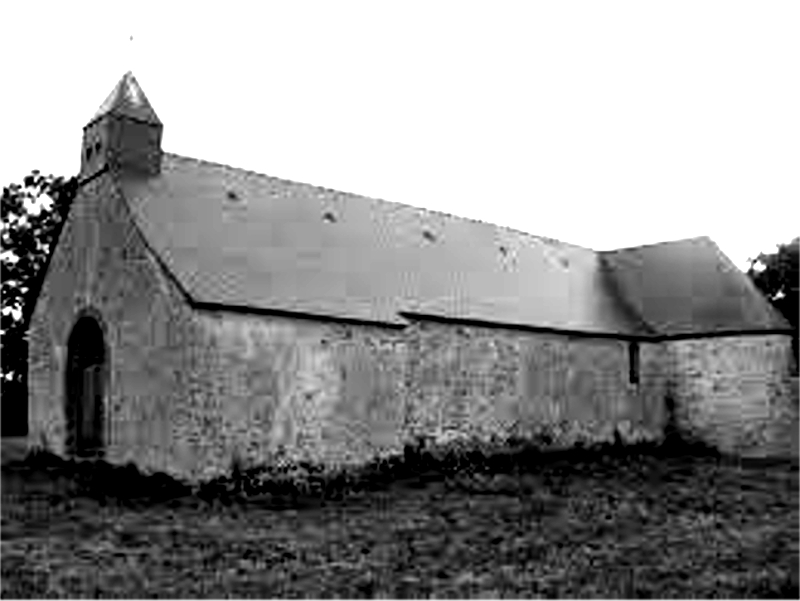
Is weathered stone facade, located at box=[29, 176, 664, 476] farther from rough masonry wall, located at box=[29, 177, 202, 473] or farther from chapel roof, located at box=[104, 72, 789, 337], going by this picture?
chapel roof, located at box=[104, 72, 789, 337]

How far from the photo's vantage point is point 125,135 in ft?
76.4

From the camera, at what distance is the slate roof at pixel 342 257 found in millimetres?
21656

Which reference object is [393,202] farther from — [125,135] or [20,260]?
[20,260]

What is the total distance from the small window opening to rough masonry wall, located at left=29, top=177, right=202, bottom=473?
14.1m

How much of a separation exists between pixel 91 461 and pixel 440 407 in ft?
25.4

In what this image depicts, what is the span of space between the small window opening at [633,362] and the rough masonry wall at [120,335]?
46.4ft

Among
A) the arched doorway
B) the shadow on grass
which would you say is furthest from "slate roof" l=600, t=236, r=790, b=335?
the arched doorway

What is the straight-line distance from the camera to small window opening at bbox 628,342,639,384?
97.2 ft

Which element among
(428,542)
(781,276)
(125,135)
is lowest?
(428,542)

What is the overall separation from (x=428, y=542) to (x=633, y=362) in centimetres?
1652

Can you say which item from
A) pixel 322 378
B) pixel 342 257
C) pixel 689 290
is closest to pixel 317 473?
pixel 322 378

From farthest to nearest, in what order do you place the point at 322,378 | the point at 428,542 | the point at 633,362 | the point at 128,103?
the point at 633,362
the point at 128,103
the point at 322,378
the point at 428,542

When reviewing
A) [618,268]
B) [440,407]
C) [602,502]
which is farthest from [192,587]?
[618,268]

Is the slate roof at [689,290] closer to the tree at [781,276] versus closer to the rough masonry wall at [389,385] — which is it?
the rough masonry wall at [389,385]
